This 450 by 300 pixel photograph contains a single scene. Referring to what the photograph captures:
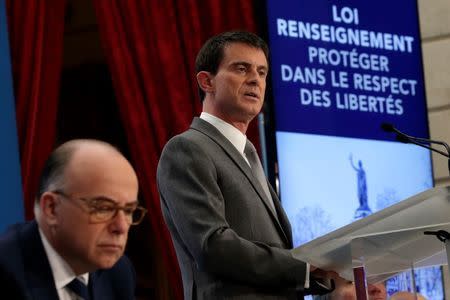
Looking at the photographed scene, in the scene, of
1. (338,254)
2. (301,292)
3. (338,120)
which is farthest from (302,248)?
(338,120)

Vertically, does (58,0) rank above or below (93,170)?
above

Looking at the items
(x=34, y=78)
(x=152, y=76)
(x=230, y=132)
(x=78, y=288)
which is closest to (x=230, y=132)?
(x=230, y=132)

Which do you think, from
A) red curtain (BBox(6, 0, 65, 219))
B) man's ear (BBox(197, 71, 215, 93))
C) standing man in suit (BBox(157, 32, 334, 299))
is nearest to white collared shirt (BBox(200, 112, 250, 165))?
standing man in suit (BBox(157, 32, 334, 299))

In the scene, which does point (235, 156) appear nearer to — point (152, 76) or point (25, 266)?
point (25, 266)

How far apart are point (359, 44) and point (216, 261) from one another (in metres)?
3.19

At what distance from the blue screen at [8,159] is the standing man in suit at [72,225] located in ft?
8.85

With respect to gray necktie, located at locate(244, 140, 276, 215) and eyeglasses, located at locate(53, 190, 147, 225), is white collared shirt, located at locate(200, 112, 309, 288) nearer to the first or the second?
gray necktie, located at locate(244, 140, 276, 215)

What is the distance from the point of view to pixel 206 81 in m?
3.65

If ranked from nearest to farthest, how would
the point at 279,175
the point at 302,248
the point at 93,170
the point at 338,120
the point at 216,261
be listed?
the point at 93,170 → the point at 302,248 → the point at 216,261 → the point at 279,175 → the point at 338,120

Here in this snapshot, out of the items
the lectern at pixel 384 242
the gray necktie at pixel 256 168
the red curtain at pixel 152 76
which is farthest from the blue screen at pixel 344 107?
the lectern at pixel 384 242

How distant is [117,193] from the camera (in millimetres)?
2162

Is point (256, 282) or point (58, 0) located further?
point (58, 0)

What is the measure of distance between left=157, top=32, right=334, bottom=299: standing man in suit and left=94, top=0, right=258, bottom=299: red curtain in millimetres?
2396

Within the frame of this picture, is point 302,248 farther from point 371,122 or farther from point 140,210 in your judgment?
point 371,122
